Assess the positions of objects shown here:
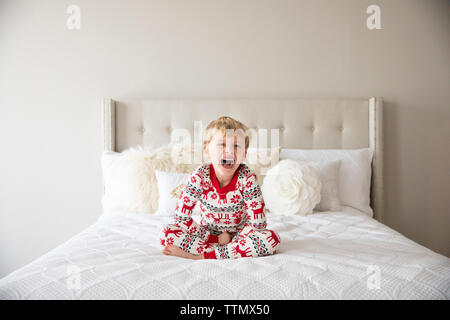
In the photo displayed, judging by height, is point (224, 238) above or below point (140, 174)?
below

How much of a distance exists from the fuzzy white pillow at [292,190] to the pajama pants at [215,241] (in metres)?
0.49

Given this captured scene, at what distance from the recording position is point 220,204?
1.16 m

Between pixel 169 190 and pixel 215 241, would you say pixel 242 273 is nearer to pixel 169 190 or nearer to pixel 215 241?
pixel 215 241

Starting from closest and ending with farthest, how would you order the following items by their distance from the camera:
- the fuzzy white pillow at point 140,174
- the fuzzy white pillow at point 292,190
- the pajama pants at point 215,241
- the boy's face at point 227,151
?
the pajama pants at point 215,241, the boy's face at point 227,151, the fuzzy white pillow at point 292,190, the fuzzy white pillow at point 140,174

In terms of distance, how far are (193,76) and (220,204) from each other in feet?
A: 4.21

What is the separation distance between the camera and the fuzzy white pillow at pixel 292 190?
1.57m

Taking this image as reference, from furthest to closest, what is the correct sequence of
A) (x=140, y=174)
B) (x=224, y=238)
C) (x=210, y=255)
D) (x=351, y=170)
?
(x=351, y=170), (x=140, y=174), (x=224, y=238), (x=210, y=255)

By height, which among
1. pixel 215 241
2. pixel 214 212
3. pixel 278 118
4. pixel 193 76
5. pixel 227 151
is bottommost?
pixel 215 241

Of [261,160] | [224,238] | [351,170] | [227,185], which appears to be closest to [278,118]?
[261,160]

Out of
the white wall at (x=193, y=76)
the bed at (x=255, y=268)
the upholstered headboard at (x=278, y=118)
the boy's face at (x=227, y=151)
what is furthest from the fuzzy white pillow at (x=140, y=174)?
the boy's face at (x=227, y=151)

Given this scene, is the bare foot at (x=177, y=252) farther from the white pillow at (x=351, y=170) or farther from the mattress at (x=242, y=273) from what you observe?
the white pillow at (x=351, y=170)

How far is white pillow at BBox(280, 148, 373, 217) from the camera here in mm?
1882

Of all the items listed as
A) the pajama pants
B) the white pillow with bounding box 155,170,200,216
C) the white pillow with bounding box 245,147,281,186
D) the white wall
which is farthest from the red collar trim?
the white wall

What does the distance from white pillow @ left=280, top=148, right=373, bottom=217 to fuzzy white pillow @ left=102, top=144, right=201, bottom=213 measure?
0.68 metres
